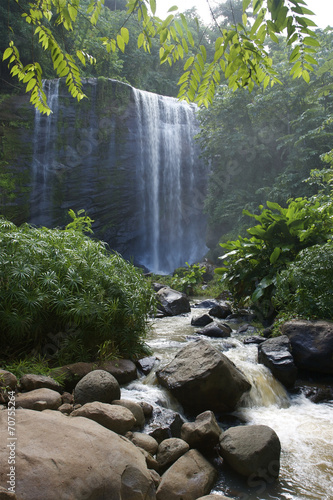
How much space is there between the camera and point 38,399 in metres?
2.95

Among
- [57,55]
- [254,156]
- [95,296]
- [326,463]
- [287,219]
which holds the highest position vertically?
[254,156]

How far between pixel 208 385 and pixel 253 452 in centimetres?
101

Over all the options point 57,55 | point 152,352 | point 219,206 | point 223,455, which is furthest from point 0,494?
point 219,206

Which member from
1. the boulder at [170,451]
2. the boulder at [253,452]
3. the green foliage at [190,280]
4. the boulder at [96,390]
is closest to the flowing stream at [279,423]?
the boulder at [253,452]

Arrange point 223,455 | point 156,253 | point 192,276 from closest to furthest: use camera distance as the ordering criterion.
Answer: point 223,455
point 192,276
point 156,253

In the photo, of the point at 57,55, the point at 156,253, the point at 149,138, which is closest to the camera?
the point at 57,55

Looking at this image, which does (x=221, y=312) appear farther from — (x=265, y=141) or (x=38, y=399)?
(x=265, y=141)

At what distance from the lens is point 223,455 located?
289 cm

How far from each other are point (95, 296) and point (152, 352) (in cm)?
133

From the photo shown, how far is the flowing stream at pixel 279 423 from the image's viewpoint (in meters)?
2.63

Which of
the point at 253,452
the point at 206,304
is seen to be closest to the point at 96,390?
the point at 253,452

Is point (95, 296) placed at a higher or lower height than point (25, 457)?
higher

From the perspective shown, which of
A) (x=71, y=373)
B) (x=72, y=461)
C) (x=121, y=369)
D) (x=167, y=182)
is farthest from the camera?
(x=167, y=182)

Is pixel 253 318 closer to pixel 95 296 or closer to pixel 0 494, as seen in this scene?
pixel 95 296
